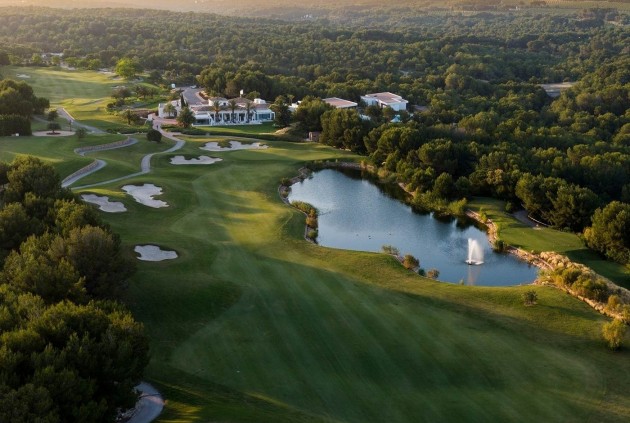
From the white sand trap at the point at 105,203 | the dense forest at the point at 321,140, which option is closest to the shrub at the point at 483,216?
the dense forest at the point at 321,140

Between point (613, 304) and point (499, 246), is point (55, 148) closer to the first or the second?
point (499, 246)

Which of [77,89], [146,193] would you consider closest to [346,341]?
[146,193]

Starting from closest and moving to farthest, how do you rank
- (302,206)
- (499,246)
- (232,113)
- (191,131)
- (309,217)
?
(499,246) < (309,217) < (302,206) < (191,131) < (232,113)

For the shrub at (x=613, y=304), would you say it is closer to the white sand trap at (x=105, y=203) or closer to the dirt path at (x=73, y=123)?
the white sand trap at (x=105, y=203)

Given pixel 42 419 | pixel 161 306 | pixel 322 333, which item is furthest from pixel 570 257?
pixel 42 419

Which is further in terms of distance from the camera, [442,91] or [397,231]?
[442,91]

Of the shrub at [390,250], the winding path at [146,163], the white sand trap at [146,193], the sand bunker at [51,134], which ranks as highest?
the sand bunker at [51,134]

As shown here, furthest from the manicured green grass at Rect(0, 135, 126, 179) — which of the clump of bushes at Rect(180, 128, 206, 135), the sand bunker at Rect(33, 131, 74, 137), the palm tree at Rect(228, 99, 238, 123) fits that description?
the palm tree at Rect(228, 99, 238, 123)
